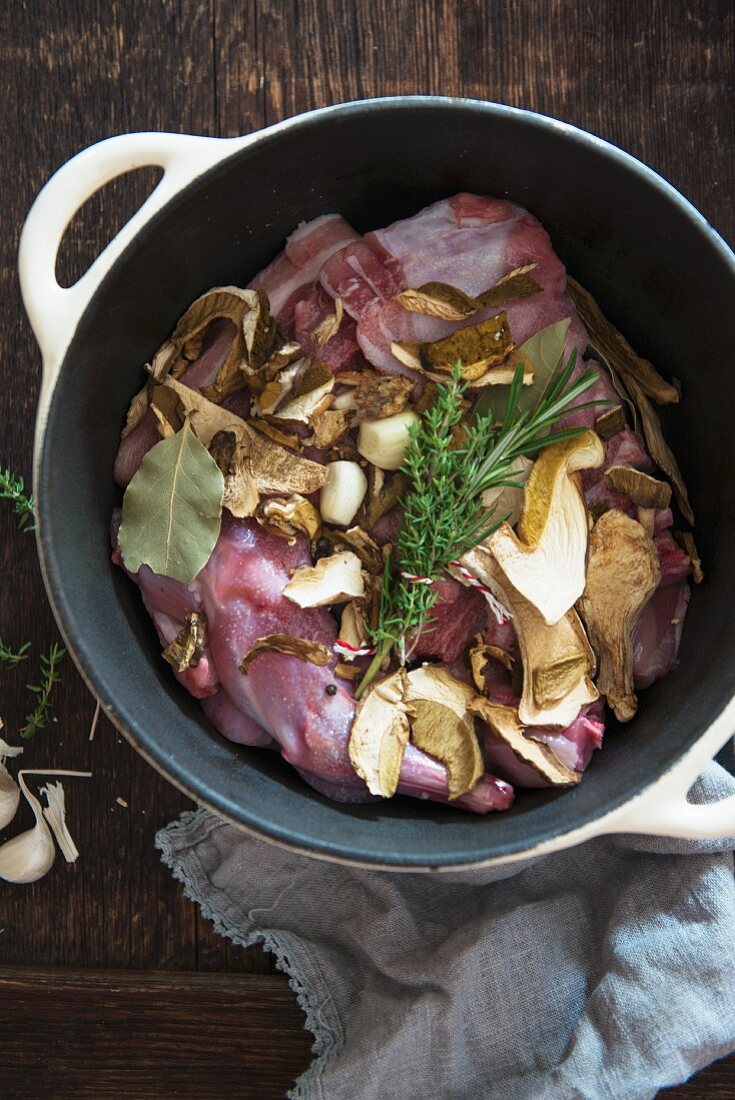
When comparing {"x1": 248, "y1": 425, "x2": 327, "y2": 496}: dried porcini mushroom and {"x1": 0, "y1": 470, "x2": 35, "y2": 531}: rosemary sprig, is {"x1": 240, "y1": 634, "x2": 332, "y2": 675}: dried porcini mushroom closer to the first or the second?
{"x1": 248, "y1": 425, "x2": 327, "y2": 496}: dried porcini mushroom

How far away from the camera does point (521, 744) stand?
1.22 m

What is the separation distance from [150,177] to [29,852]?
100cm

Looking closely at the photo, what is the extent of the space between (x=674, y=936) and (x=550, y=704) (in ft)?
1.41

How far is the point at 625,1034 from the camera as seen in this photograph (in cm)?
135

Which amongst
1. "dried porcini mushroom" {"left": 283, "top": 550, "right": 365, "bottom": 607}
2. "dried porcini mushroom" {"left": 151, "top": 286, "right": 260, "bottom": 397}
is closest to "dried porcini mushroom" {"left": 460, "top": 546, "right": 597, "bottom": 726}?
"dried porcini mushroom" {"left": 283, "top": 550, "right": 365, "bottom": 607}

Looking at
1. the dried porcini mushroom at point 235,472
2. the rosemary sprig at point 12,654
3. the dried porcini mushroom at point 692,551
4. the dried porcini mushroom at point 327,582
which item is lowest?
the rosemary sprig at point 12,654

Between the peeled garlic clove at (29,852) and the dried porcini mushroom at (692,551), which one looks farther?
the peeled garlic clove at (29,852)

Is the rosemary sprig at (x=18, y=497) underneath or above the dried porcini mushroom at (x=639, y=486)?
underneath

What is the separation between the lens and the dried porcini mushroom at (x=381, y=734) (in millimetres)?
1204

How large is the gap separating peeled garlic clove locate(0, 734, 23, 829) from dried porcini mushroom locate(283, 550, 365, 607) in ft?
1.75

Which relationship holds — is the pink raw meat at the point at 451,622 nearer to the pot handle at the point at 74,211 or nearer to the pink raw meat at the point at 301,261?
the pink raw meat at the point at 301,261

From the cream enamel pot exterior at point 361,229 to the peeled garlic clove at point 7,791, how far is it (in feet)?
1.04

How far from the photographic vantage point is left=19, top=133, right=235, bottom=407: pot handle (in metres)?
1.12

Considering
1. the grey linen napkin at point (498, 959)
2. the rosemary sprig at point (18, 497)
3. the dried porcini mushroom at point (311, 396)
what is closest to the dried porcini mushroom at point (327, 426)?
the dried porcini mushroom at point (311, 396)
